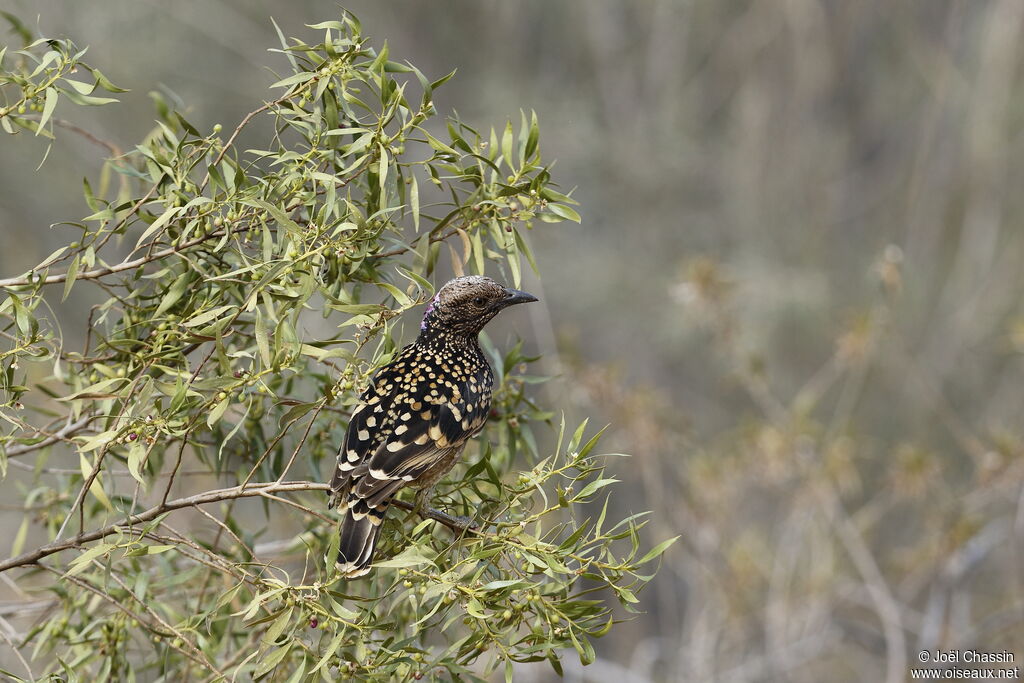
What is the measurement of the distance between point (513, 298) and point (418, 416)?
1.41ft

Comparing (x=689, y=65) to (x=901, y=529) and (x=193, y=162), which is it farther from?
(x=193, y=162)

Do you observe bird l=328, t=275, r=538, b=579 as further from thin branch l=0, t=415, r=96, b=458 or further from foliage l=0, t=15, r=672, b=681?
thin branch l=0, t=415, r=96, b=458

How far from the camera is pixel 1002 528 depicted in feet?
16.9

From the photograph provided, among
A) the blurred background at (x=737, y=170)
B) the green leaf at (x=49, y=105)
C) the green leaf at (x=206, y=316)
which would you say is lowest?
the green leaf at (x=206, y=316)

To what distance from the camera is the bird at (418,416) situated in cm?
201

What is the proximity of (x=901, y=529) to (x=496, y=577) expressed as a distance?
8.52 meters

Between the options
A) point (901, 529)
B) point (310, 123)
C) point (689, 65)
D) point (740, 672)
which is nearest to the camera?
point (310, 123)

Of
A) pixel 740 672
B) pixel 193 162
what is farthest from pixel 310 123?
pixel 740 672

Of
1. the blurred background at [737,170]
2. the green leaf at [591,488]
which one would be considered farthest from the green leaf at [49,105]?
the blurred background at [737,170]

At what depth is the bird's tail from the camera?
6.28 ft

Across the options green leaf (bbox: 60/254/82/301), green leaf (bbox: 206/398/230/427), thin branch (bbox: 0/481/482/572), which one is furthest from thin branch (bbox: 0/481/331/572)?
green leaf (bbox: 60/254/82/301)

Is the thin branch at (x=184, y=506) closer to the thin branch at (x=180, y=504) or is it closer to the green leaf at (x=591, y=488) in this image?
the thin branch at (x=180, y=504)

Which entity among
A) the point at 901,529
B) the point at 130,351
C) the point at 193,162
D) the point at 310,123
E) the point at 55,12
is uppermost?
the point at 55,12

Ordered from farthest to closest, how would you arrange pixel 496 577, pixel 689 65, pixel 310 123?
1. pixel 689 65
2. pixel 310 123
3. pixel 496 577
